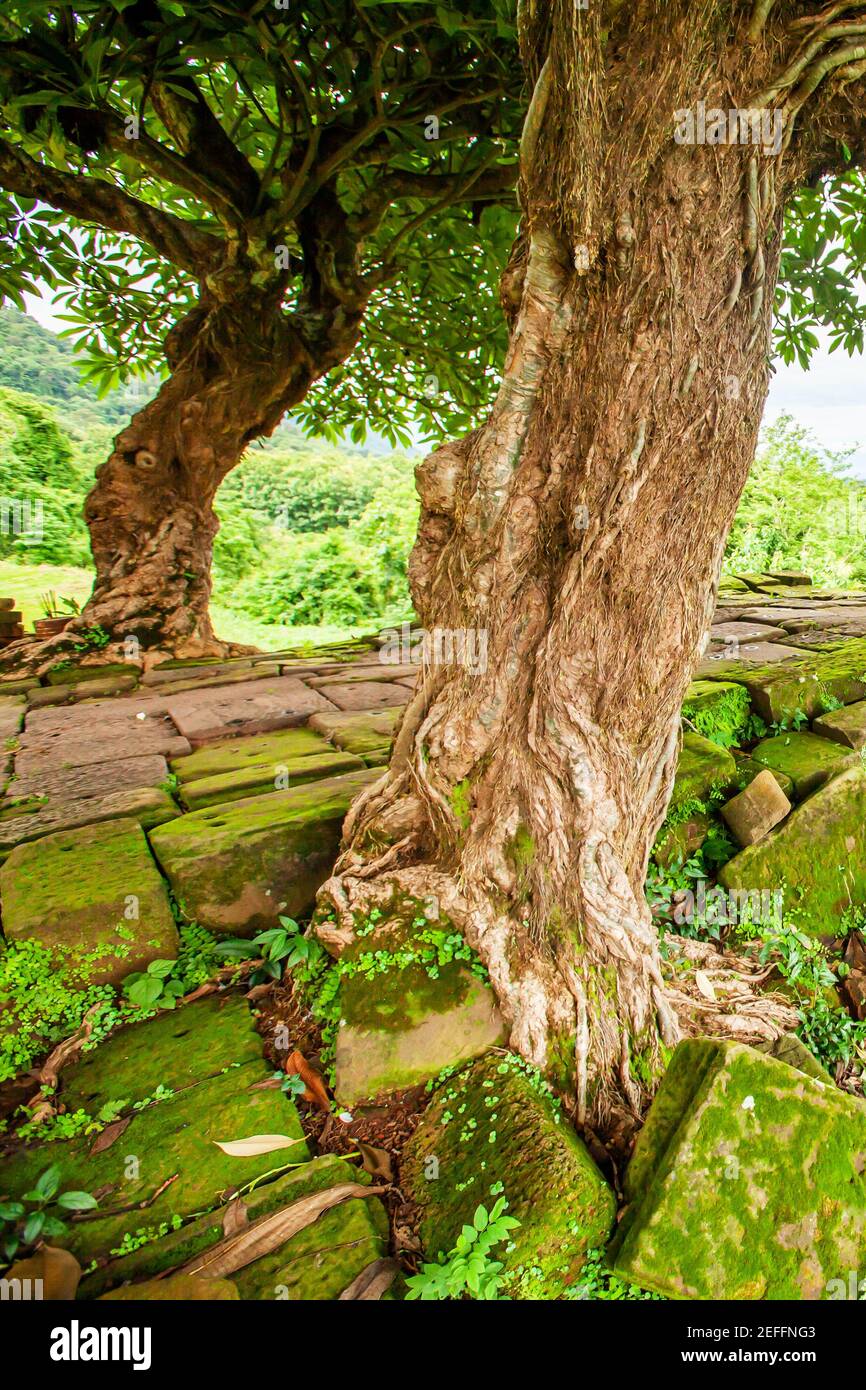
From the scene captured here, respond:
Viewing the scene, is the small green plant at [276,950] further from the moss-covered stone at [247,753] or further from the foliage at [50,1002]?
the moss-covered stone at [247,753]

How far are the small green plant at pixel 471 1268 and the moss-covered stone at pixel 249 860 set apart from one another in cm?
98

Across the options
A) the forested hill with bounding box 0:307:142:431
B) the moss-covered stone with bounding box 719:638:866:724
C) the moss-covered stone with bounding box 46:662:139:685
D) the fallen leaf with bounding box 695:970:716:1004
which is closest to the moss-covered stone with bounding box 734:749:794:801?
the moss-covered stone with bounding box 719:638:866:724

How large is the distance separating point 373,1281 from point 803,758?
236 centimetres

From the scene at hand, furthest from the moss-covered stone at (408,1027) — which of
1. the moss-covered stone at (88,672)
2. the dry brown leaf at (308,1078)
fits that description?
the moss-covered stone at (88,672)

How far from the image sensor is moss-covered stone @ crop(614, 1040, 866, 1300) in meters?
1.21

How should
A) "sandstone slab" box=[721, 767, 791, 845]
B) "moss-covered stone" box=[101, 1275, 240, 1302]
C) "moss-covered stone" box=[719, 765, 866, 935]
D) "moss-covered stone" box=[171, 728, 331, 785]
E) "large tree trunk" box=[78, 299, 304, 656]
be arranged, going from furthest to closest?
"large tree trunk" box=[78, 299, 304, 656] < "moss-covered stone" box=[171, 728, 331, 785] < "sandstone slab" box=[721, 767, 791, 845] < "moss-covered stone" box=[719, 765, 866, 935] < "moss-covered stone" box=[101, 1275, 240, 1302]

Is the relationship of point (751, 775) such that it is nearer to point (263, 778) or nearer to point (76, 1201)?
point (263, 778)

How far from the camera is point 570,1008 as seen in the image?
1.63 metres

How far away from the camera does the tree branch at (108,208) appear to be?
12.2 ft

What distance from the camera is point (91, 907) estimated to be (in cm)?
181

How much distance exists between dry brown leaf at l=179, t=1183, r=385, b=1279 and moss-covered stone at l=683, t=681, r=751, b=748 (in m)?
2.13

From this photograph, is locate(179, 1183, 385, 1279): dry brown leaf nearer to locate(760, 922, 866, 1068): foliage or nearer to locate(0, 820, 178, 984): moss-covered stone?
locate(0, 820, 178, 984): moss-covered stone

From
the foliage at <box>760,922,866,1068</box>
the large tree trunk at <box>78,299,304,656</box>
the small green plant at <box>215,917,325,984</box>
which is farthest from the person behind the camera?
the large tree trunk at <box>78,299,304,656</box>
